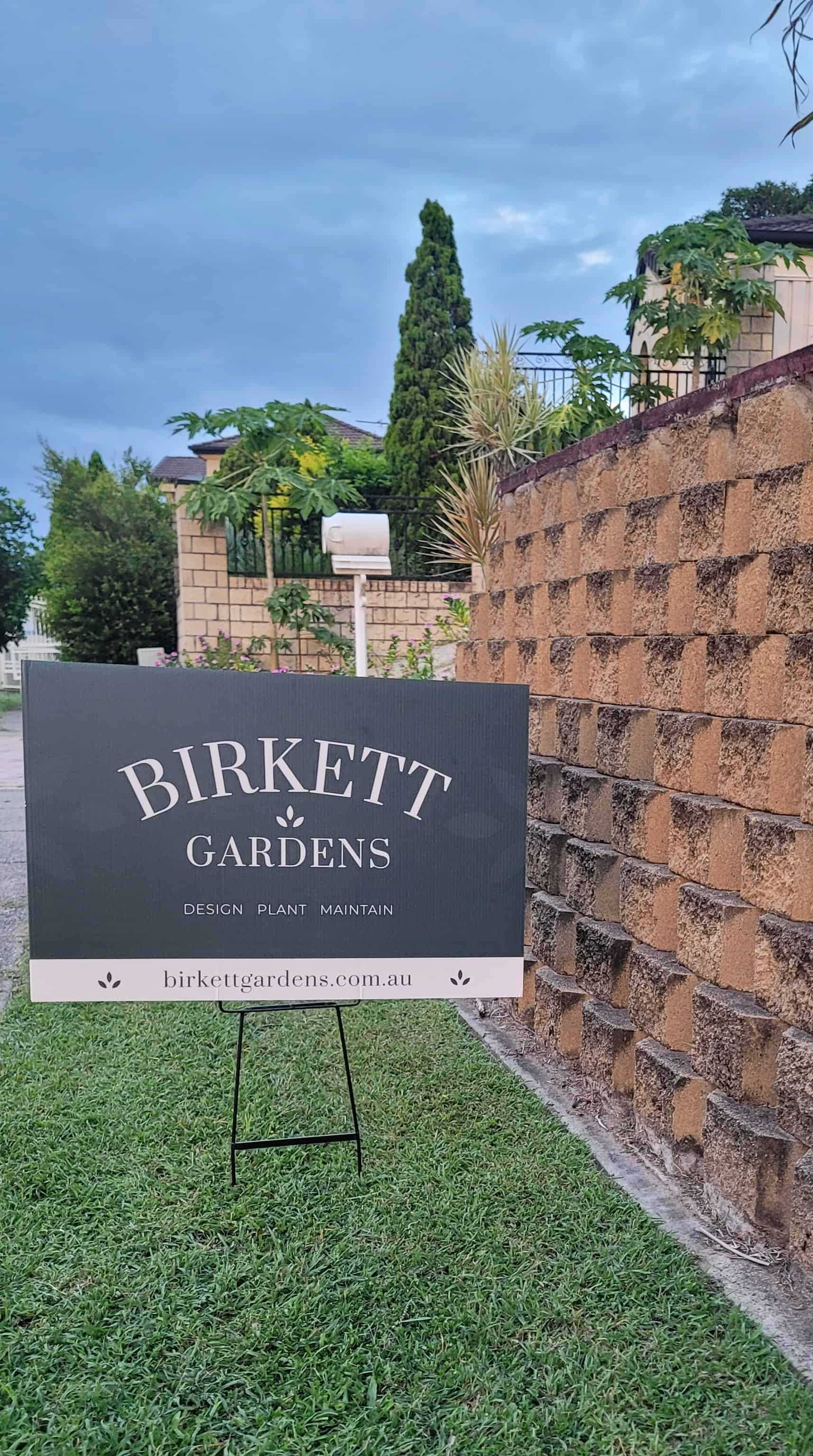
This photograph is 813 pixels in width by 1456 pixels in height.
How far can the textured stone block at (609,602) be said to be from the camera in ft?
9.52

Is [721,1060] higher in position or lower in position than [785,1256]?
higher

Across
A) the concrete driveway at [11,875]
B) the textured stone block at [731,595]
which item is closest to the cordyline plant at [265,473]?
the concrete driveway at [11,875]

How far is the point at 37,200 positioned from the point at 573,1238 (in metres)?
17.2

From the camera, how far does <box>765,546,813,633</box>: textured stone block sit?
2.05 metres

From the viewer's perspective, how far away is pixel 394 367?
16422 mm

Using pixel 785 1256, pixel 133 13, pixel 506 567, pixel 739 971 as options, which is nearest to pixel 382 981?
pixel 739 971

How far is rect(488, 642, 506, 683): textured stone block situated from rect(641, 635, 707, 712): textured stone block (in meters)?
1.35

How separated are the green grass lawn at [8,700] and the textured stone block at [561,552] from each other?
54.8 feet

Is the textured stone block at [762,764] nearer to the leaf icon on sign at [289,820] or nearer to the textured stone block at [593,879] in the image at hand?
the textured stone block at [593,879]

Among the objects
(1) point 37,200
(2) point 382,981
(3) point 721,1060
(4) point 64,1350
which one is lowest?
(4) point 64,1350

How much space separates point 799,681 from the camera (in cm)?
207

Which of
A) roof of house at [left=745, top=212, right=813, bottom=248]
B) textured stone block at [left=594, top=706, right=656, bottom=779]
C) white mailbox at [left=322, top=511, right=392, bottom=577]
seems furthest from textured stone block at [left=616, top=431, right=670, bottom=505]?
roof of house at [left=745, top=212, right=813, bottom=248]

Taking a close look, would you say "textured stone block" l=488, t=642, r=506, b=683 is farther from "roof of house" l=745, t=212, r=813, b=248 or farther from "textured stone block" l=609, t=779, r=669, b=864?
"roof of house" l=745, t=212, r=813, b=248

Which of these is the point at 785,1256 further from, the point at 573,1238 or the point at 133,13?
the point at 133,13
